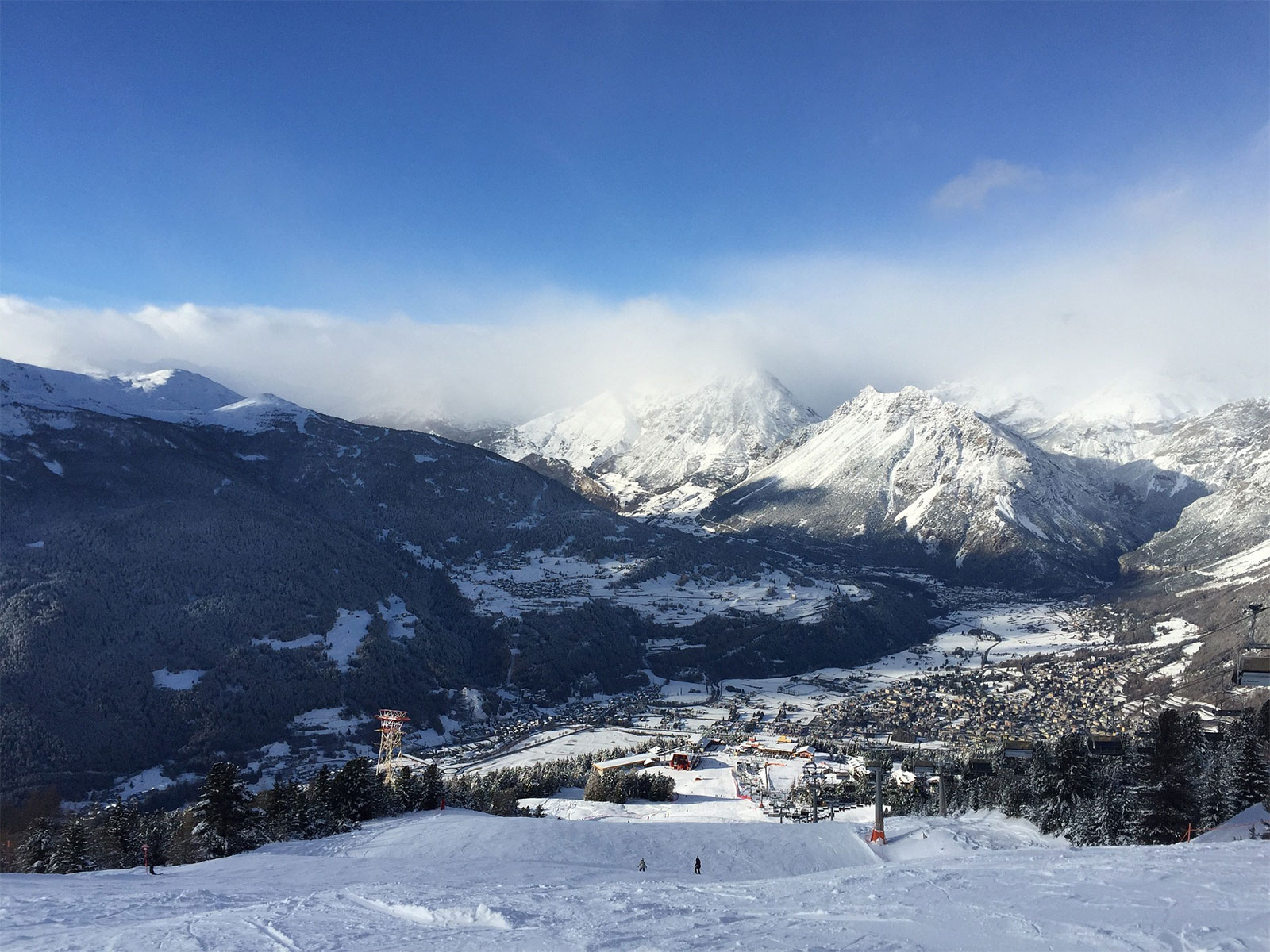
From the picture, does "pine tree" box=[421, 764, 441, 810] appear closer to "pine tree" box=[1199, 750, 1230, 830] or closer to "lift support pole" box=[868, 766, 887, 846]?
"lift support pole" box=[868, 766, 887, 846]

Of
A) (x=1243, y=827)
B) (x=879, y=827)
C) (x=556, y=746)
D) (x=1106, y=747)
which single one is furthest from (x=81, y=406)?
(x=1243, y=827)

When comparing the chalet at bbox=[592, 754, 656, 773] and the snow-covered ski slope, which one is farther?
the chalet at bbox=[592, 754, 656, 773]

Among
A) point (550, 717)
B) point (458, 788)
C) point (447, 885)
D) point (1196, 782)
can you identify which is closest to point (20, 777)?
point (458, 788)

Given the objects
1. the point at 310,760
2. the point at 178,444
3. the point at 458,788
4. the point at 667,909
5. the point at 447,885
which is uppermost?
the point at 178,444

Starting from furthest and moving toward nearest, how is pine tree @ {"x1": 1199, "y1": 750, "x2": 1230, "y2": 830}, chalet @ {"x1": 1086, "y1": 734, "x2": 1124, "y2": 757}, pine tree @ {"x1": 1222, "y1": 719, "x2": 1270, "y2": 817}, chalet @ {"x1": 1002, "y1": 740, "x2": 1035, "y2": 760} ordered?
chalet @ {"x1": 1002, "y1": 740, "x2": 1035, "y2": 760}, chalet @ {"x1": 1086, "y1": 734, "x2": 1124, "y2": 757}, pine tree @ {"x1": 1222, "y1": 719, "x2": 1270, "y2": 817}, pine tree @ {"x1": 1199, "y1": 750, "x2": 1230, "y2": 830}

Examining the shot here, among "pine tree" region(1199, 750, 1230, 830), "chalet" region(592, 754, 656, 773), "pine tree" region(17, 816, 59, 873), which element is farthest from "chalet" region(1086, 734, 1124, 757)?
"pine tree" region(17, 816, 59, 873)

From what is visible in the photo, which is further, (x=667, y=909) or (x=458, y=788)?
(x=458, y=788)

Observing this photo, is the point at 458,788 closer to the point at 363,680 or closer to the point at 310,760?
the point at 310,760
